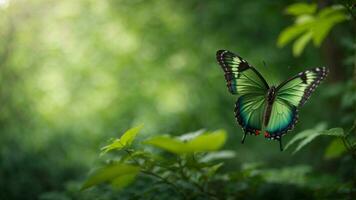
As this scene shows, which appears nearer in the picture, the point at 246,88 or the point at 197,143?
the point at 197,143

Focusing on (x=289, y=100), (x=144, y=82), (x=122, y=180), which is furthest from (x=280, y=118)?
(x=144, y=82)

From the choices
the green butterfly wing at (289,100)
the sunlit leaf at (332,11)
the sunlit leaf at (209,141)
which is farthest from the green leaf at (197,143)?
the sunlit leaf at (332,11)

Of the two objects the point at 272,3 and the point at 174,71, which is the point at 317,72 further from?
the point at 174,71

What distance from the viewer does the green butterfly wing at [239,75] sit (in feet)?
6.25

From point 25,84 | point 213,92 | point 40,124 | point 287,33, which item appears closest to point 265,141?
point 213,92

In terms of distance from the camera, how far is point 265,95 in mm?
2014

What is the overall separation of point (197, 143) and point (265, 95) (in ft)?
3.22

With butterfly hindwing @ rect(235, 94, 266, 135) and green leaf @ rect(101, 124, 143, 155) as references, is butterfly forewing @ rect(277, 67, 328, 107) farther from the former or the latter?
green leaf @ rect(101, 124, 143, 155)

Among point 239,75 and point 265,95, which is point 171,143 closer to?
point 239,75

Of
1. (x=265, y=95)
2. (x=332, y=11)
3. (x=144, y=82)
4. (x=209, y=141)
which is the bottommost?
(x=209, y=141)

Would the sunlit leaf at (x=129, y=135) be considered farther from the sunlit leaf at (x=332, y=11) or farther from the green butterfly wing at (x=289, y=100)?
the sunlit leaf at (x=332, y=11)

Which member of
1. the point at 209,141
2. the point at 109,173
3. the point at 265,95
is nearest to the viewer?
the point at 209,141

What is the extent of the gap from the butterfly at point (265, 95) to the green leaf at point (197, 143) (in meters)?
0.76

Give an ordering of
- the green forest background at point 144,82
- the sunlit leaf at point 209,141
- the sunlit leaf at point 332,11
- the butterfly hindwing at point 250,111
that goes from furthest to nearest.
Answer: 1. the green forest background at point 144,82
2. the sunlit leaf at point 332,11
3. the butterfly hindwing at point 250,111
4. the sunlit leaf at point 209,141
